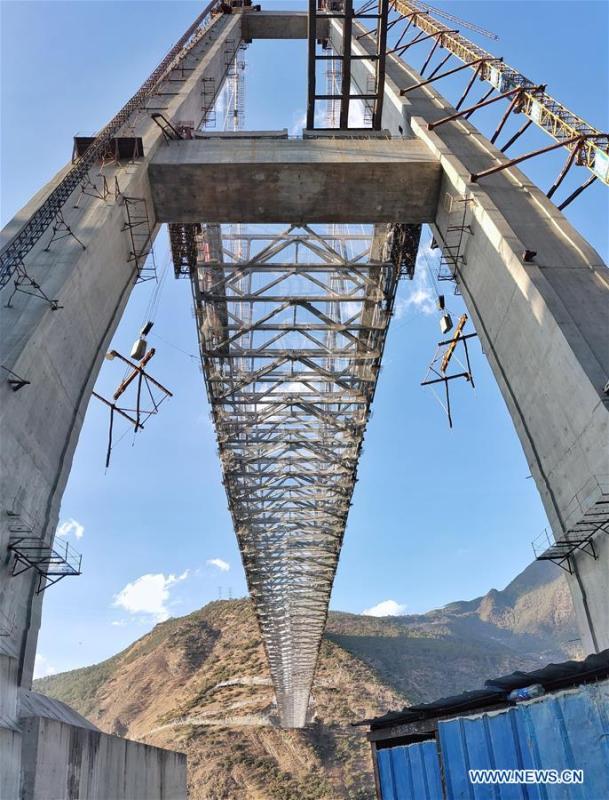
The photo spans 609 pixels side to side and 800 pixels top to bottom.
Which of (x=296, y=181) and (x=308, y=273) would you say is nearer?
(x=296, y=181)

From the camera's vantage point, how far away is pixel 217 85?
33562 millimetres

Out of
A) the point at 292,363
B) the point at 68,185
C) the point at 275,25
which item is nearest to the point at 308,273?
the point at 292,363

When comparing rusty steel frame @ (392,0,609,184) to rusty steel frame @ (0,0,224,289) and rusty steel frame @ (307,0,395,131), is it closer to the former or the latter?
rusty steel frame @ (307,0,395,131)

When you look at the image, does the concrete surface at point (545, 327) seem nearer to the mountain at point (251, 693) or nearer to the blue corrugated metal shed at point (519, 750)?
the blue corrugated metal shed at point (519, 750)

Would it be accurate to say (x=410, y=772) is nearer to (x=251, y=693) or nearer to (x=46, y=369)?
(x=46, y=369)

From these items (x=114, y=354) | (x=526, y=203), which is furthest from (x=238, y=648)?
(x=526, y=203)

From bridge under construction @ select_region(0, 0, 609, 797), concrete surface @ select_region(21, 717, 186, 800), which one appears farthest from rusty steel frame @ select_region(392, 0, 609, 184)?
concrete surface @ select_region(21, 717, 186, 800)

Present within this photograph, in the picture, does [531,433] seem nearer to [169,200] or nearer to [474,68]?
[169,200]

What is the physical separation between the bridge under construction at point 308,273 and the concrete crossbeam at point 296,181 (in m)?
0.08

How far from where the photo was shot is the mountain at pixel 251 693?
79.6 meters

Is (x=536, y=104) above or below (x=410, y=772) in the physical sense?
above

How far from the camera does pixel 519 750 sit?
10.1m

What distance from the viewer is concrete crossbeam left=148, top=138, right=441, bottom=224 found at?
833 inches

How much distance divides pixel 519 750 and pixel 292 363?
70.2 feet
